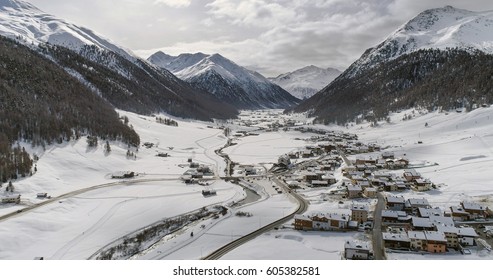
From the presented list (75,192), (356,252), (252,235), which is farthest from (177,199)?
(356,252)

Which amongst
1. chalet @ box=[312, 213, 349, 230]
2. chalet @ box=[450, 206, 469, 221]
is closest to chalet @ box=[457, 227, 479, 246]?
chalet @ box=[450, 206, 469, 221]

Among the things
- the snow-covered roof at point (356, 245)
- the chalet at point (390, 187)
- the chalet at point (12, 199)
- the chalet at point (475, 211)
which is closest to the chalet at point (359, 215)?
the snow-covered roof at point (356, 245)

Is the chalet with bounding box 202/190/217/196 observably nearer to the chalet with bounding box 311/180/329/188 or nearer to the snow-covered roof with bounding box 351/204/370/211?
the chalet with bounding box 311/180/329/188

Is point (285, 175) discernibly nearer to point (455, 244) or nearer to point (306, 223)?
point (306, 223)

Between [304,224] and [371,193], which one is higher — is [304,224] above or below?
below

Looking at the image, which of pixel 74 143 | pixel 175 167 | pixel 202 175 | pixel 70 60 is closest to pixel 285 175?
pixel 202 175

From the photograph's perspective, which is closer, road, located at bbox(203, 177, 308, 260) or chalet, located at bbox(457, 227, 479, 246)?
road, located at bbox(203, 177, 308, 260)

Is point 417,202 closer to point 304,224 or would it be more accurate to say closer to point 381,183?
point 381,183
